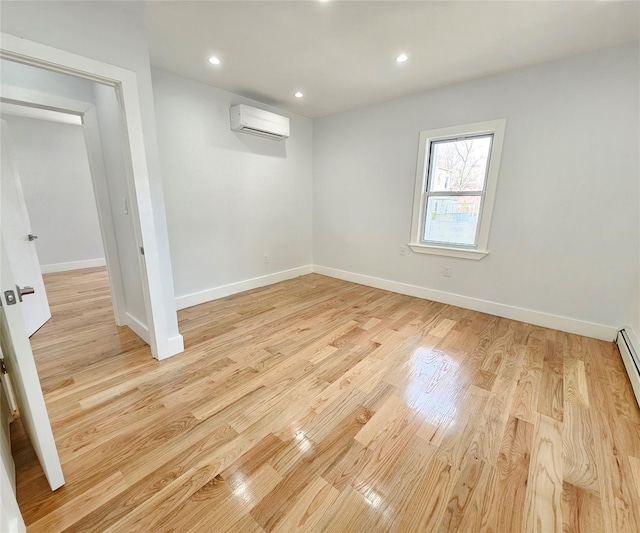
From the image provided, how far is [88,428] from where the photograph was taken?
153 centimetres

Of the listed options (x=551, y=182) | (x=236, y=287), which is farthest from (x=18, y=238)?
(x=551, y=182)

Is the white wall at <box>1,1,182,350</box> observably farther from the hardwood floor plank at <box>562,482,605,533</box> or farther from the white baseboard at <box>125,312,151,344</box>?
the hardwood floor plank at <box>562,482,605,533</box>

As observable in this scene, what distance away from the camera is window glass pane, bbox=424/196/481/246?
314 cm

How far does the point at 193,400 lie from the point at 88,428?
1.79 ft

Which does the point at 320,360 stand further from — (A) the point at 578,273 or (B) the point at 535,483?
(A) the point at 578,273

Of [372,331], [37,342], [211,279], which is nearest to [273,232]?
[211,279]

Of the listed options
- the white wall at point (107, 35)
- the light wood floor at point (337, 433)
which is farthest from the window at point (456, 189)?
the white wall at point (107, 35)

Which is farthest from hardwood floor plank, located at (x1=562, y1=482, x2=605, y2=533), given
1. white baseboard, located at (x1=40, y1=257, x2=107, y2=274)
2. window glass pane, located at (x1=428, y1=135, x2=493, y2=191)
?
white baseboard, located at (x1=40, y1=257, x2=107, y2=274)

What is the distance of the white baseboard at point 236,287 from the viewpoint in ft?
10.8

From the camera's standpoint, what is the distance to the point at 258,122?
133 inches

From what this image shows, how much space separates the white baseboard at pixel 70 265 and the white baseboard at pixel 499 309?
16.8ft

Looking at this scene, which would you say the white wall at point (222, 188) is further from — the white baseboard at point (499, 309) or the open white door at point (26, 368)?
the open white door at point (26, 368)

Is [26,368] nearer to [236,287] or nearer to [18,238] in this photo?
[18,238]

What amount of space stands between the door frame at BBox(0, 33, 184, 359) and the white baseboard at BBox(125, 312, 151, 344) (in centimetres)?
10
